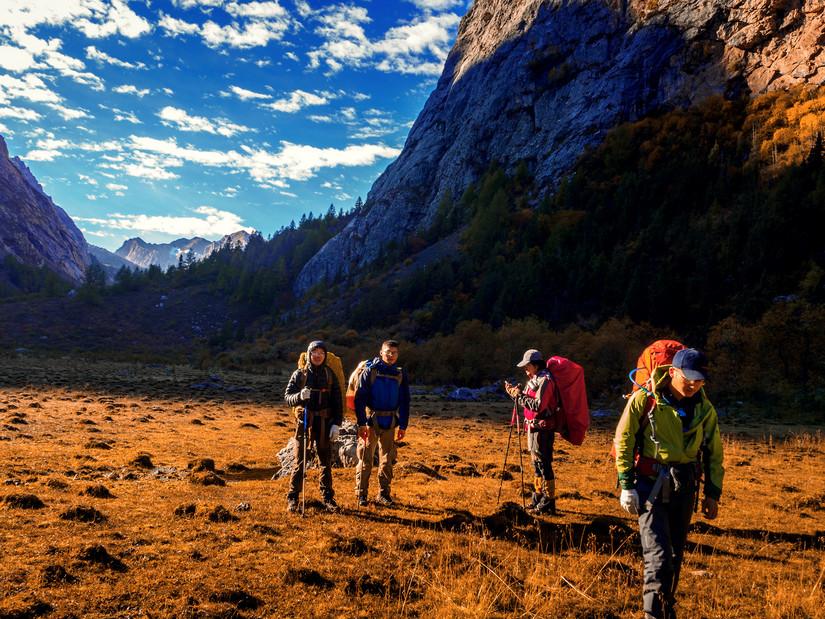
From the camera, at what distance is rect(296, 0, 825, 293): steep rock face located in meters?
76.4

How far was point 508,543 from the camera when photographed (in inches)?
290

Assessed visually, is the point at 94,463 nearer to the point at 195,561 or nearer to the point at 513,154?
the point at 195,561

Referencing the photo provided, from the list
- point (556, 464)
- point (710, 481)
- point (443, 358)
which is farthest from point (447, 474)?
point (443, 358)

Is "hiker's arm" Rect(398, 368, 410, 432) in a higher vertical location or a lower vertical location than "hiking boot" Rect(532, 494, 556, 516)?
higher

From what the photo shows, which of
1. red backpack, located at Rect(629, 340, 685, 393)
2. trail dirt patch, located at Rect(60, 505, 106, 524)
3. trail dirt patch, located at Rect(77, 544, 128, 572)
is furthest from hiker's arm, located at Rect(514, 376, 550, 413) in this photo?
trail dirt patch, located at Rect(60, 505, 106, 524)

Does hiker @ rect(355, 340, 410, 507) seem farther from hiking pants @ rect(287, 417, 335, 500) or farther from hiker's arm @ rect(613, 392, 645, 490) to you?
hiker's arm @ rect(613, 392, 645, 490)

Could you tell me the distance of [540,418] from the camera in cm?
873

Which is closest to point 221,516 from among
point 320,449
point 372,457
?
point 320,449

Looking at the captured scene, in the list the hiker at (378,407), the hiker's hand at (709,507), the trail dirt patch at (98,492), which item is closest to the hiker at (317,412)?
the hiker at (378,407)

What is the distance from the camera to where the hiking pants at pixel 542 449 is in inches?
343

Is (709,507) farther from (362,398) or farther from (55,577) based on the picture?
(55,577)

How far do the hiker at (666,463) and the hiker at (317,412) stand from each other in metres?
5.27

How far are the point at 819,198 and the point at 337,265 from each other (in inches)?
3792

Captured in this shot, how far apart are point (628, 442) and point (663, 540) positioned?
3.00 feet
